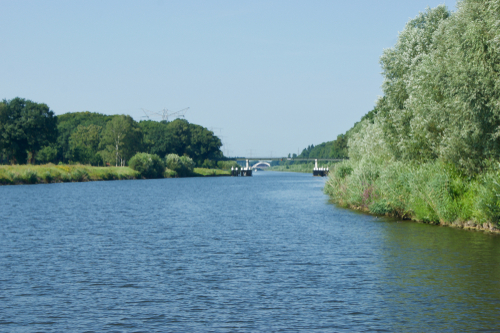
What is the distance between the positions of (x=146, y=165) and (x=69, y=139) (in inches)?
1929

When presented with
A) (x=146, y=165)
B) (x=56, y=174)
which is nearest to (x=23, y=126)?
(x=56, y=174)

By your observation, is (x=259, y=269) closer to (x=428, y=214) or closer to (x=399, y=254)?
(x=399, y=254)

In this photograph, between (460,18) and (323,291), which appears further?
(460,18)

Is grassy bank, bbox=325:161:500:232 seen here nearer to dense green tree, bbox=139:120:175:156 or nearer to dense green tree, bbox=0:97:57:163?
dense green tree, bbox=0:97:57:163

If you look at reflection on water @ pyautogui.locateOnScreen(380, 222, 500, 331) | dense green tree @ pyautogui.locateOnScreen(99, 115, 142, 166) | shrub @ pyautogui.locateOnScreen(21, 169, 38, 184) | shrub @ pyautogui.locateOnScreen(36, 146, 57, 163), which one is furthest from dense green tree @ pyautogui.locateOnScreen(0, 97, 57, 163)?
reflection on water @ pyautogui.locateOnScreen(380, 222, 500, 331)

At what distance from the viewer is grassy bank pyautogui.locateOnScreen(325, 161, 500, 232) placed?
2848 cm

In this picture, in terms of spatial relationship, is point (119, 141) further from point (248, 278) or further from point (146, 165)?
point (248, 278)

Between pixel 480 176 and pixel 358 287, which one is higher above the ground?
pixel 480 176

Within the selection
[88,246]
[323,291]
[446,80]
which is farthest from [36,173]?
[323,291]

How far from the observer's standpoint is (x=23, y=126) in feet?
389

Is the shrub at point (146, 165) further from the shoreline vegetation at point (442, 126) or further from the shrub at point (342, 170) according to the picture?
the shoreline vegetation at point (442, 126)

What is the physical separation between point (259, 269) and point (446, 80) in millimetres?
17498

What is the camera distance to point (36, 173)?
96.8 metres

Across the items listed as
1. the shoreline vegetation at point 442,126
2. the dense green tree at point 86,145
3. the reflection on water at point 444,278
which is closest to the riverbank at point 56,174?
the dense green tree at point 86,145
